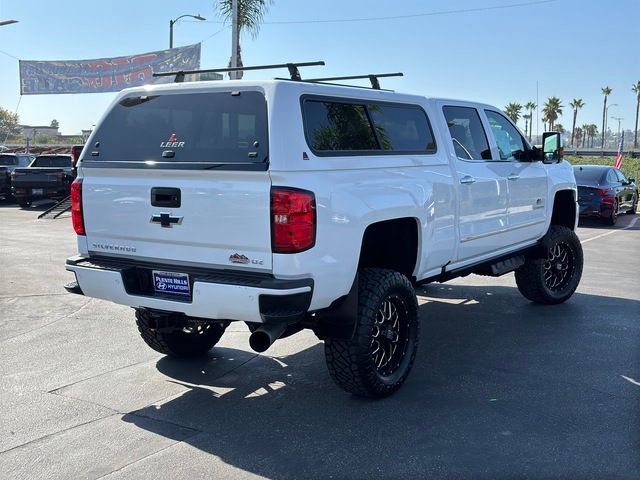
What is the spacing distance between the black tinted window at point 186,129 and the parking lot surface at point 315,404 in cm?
167

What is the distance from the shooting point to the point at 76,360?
18.2 ft

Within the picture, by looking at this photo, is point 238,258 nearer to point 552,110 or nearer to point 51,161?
point 51,161

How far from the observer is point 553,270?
7.66 m

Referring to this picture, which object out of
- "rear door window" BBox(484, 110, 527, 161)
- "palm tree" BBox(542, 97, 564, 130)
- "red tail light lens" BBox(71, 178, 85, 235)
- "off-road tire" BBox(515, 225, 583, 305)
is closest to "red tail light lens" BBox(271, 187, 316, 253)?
"red tail light lens" BBox(71, 178, 85, 235)

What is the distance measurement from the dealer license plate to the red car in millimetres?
13590

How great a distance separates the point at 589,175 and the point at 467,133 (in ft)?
38.8

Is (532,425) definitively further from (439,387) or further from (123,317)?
(123,317)

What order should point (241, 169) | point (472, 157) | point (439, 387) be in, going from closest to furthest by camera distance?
point (241, 169) → point (439, 387) → point (472, 157)

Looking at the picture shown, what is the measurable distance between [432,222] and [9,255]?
26.9ft

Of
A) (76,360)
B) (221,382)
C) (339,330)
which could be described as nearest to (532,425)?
(339,330)

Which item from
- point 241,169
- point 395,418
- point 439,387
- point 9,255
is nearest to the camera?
point 241,169

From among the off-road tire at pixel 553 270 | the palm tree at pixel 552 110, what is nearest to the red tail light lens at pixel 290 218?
the off-road tire at pixel 553 270

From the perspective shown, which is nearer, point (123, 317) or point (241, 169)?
point (241, 169)

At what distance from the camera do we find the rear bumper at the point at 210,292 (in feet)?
12.8
